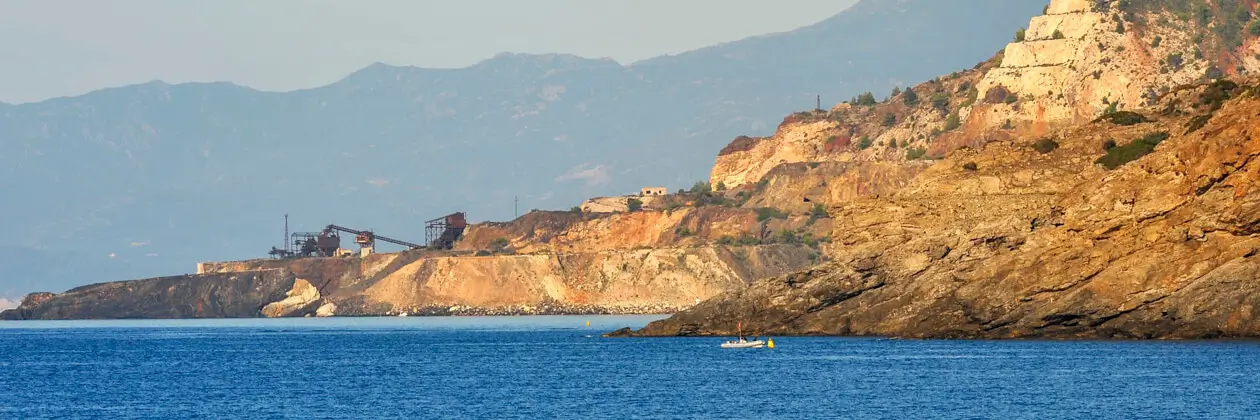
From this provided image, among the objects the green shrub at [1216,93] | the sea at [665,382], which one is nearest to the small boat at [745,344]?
the sea at [665,382]

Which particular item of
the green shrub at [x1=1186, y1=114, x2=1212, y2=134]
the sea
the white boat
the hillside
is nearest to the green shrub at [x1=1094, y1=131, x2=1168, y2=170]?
the hillside

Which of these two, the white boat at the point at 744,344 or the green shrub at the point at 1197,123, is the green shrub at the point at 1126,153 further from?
the white boat at the point at 744,344

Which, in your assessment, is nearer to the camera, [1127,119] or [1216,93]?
[1127,119]

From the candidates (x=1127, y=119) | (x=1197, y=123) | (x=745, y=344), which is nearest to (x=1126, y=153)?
(x=1197, y=123)

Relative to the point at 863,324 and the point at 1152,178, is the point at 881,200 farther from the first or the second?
the point at 1152,178

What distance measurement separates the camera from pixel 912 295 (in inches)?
4978

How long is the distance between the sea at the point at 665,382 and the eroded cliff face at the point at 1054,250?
2.20 metres

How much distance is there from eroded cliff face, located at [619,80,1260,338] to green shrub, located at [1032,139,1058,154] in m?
0.39

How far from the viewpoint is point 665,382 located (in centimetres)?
9538

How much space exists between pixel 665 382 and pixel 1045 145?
4847 cm

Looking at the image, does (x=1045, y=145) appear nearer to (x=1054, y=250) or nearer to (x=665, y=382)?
(x=1054, y=250)

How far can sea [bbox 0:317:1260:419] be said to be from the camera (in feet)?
264

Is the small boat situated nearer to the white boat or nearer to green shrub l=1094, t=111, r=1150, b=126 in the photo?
the white boat

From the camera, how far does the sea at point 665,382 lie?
80562 mm
